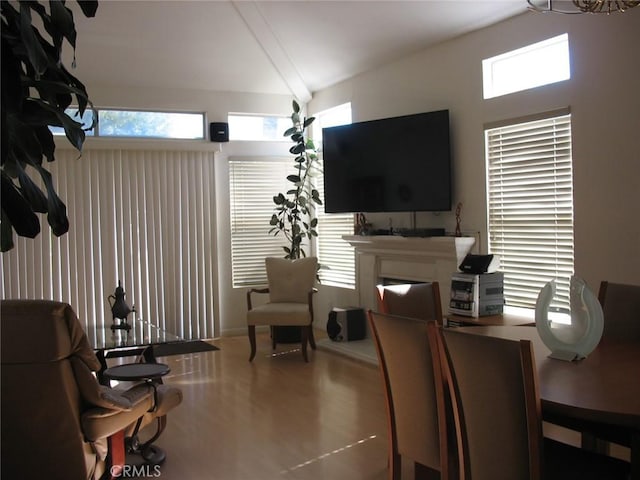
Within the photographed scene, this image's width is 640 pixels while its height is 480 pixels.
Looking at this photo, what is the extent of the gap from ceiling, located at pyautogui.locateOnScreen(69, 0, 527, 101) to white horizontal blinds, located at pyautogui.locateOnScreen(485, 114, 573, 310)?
3.29 ft

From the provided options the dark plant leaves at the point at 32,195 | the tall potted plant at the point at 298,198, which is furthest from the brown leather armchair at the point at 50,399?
the tall potted plant at the point at 298,198

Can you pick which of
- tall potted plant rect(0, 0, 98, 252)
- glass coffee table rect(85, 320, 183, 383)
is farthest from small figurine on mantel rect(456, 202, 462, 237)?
tall potted plant rect(0, 0, 98, 252)

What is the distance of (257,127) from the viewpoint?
24.8 ft

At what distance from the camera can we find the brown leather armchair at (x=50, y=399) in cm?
266

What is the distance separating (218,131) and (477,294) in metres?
3.87

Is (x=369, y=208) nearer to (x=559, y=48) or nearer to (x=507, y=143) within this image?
(x=507, y=143)

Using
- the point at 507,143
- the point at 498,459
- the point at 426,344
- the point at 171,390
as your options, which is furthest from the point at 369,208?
the point at 498,459

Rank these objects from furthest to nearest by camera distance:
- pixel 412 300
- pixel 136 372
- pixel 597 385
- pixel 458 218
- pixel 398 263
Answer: pixel 398 263 < pixel 458 218 < pixel 412 300 < pixel 136 372 < pixel 597 385

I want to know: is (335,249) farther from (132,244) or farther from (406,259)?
(132,244)

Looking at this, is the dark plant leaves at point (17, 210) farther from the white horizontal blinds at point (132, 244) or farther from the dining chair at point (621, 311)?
the white horizontal blinds at point (132, 244)

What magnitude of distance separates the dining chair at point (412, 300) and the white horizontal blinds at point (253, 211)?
4069 millimetres

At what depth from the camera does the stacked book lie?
4.56 m

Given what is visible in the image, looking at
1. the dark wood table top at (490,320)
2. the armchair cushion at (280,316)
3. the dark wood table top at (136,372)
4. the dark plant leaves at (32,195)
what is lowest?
the armchair cushion at (280,316)

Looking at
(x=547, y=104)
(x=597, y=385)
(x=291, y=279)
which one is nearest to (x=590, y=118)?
(x=547, y=104)
